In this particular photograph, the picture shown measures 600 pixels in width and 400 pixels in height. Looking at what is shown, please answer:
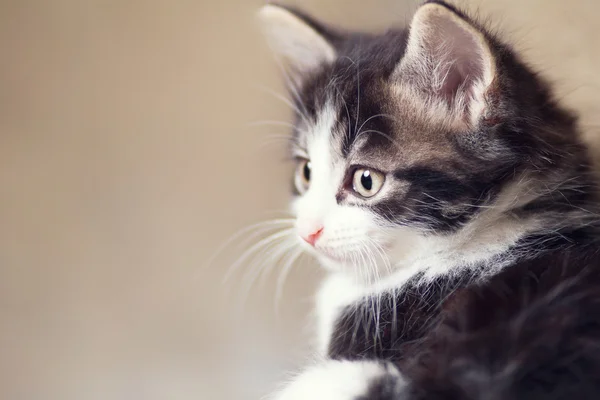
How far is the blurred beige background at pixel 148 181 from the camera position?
135 centimetres

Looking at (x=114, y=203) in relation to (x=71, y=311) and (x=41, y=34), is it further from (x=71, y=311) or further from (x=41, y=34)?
(x=41, y=34)

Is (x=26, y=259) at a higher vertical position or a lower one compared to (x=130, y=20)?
lower

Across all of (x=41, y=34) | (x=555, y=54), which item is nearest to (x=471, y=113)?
(x=555, y=54)

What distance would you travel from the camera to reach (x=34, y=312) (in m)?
1.38

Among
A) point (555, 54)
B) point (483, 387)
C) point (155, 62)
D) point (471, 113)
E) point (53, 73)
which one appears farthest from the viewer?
point (155, 62)

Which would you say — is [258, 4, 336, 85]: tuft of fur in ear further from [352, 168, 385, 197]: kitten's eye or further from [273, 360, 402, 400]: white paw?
[273, 360, 402, 400]: white paw

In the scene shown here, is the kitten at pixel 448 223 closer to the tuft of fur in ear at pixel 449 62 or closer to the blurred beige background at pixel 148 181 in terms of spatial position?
the tuft of fur in ear at pixel 449 62

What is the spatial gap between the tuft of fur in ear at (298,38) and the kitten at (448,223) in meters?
0.11

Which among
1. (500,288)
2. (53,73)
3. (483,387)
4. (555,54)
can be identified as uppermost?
(53,73)

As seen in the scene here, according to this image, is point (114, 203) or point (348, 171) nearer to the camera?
point (348, 171)

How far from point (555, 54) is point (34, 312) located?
1362mm

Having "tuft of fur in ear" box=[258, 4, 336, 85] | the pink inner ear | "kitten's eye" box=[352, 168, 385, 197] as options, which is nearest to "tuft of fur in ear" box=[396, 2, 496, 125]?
the pink inner ear

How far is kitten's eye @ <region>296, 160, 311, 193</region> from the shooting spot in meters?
1.10

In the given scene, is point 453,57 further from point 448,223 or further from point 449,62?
point 448,223
